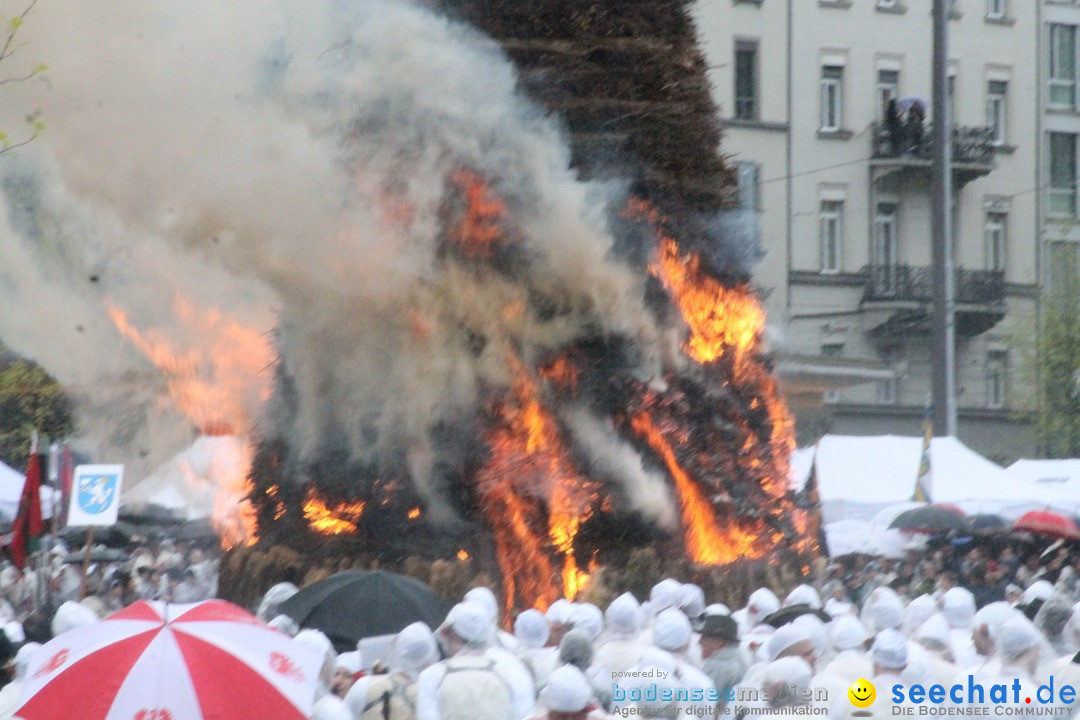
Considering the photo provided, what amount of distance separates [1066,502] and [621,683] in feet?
47.2

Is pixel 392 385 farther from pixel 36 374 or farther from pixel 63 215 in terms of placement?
pixel 36 374

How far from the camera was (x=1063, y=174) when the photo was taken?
33.6 metres

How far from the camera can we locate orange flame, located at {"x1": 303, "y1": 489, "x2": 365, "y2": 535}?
13555 mm

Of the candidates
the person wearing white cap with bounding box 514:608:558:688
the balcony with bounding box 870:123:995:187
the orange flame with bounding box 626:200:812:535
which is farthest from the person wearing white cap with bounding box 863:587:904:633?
the balcony with bounding box 870:123:995:187

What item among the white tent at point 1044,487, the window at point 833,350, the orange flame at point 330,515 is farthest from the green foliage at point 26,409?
the window at point 833,350

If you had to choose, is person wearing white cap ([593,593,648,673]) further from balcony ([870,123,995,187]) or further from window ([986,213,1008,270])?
window ([986,213,1008,270])

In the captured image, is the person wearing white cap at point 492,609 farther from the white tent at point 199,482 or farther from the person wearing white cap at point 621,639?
the white tent at point 199,482

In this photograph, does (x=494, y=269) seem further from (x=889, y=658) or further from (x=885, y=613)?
(x=889, y=658)

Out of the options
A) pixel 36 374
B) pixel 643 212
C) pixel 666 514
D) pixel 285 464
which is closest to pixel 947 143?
pixel 643 212

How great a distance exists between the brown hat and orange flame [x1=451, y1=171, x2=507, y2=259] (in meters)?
6.59

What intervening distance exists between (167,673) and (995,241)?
2912cm

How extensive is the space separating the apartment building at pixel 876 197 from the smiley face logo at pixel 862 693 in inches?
935

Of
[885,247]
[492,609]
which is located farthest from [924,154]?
[492,609]

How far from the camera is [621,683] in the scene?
6.01 meters
